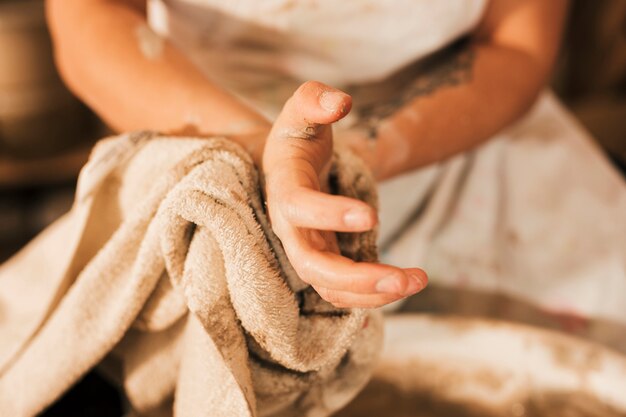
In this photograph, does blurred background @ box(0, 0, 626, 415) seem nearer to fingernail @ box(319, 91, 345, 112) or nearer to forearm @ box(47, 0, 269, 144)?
forearm @ box(47, 0, 269, 144)

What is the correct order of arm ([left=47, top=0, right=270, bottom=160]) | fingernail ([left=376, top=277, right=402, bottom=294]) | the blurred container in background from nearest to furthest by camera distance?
1. fingernail ([left=376, top=277, right=402, bottom=294])
2. arm ([left=47, top=0, right=270, bottom=160])
3. the blurred container in background

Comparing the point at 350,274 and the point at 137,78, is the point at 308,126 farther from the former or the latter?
the point at 137,78

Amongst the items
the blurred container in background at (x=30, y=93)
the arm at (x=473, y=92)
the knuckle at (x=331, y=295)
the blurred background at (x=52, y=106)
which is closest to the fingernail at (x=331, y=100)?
the knuckle at (x=331, y=295)

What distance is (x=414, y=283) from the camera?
366 mm

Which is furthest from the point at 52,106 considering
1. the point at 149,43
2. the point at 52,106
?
the point at 149,43

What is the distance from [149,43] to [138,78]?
0.15 feet

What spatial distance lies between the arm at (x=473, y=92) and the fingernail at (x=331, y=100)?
251mm

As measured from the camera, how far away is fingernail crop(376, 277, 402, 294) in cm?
36

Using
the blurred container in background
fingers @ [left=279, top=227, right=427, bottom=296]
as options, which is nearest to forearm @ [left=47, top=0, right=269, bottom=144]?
fingers @ [left=279, top=227, right=427, bottom=296]

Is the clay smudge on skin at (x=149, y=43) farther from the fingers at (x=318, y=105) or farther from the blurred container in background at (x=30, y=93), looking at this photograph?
the blurred container in background at (x=30, y=93)

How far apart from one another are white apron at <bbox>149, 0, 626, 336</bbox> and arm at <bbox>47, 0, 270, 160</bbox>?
0.11 meters

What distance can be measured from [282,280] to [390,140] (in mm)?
304

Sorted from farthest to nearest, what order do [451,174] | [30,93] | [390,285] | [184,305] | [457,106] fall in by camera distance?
[30,93] → [451,174] → [457,106] → [184,305] → [390,285]

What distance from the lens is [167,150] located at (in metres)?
0.52
